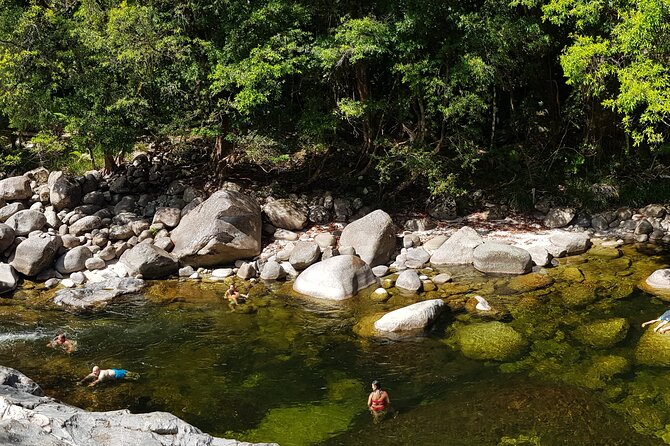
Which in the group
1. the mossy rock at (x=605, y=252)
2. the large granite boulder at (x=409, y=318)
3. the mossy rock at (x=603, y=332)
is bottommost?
the mossy rock at (x=605, y=252)

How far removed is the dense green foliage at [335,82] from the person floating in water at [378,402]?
9235 mm

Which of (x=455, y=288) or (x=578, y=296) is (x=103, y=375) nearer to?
(x=455, y=288)

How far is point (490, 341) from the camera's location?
40.4 ft

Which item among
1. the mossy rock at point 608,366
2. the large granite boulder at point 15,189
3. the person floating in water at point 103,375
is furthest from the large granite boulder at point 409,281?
the large granite boulder at point 15,189

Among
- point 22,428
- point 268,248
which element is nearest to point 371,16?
point 268,248

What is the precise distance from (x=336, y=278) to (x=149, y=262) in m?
5.51

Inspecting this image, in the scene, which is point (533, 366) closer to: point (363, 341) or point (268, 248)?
point (363, 341)

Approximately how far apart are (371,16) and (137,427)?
13.6m

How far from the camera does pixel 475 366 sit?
37.6 ft

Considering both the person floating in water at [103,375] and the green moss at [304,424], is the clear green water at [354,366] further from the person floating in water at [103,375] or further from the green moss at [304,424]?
the person floating in water at [103,375]

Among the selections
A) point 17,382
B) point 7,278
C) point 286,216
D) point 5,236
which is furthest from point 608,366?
point 5,236

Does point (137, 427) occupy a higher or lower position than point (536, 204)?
higher

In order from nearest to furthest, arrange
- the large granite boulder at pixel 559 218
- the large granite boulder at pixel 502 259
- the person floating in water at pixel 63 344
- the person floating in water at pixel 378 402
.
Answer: the person floating in water at pixel 378 402 < the person floating in water at pixel 63 344 < the large granite boulder at pixel 502 259 < the large granite boulder at pixel 559 218

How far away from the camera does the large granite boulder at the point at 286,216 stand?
19438 mm
